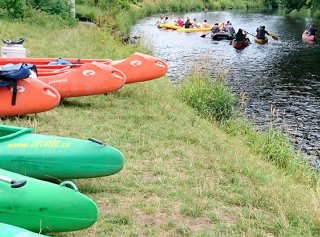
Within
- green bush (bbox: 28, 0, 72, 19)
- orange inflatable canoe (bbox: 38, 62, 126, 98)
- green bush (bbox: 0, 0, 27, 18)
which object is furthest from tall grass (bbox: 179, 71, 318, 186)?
green bush (bbox: 28, 0, 72, 19)

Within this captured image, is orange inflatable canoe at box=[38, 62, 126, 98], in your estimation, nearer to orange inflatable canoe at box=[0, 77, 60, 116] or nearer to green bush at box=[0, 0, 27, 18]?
orange inflatable canoe at box=[0, 77, 60, 116]

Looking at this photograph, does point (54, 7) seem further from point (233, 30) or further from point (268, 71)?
point (233, 30)

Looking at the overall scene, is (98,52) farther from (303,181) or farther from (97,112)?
(303,181)

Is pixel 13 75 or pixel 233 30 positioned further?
pixel 233 30

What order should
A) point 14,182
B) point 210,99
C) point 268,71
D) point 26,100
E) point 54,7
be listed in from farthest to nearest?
point 54,7 < point 268,71 < point 210,99 < point 26,100 < point 14,182

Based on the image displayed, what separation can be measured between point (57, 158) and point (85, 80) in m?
3.13

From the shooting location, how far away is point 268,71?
15.0 metres

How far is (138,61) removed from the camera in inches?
307

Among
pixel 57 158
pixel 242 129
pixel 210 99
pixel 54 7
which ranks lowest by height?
pixel 242 129

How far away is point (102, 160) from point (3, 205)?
1047 mm

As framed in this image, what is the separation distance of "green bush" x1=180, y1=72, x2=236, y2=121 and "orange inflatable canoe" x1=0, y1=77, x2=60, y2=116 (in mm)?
3155

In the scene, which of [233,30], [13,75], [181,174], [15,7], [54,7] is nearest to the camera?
[181,174]

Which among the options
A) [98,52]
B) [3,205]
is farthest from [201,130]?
[98,52]

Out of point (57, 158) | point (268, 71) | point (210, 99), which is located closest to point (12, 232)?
point (57, 158)
